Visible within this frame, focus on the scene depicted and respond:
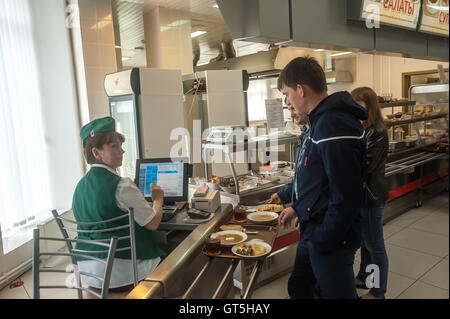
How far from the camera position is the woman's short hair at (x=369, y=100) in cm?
256

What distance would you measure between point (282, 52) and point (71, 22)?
2997mm

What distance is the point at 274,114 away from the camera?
9.96 ft

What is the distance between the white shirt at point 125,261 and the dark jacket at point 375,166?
1649 millimetres

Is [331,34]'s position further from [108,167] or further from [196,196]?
[108,167]

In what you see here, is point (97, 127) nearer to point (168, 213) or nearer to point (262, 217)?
point (168, 213)

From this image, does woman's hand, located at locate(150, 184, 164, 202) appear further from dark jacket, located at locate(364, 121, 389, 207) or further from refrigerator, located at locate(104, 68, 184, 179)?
refrigerator, located at locate(104, 68, 184, 179)

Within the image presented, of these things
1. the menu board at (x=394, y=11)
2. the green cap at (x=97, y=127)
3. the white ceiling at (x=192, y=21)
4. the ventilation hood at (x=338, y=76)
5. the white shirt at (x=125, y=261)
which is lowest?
the white shirt at (x=125, y=261)

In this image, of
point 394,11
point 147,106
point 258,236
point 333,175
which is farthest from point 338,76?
point 333,175

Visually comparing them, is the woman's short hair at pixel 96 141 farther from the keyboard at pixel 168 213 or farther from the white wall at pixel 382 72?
the white wall at pixel 382 72

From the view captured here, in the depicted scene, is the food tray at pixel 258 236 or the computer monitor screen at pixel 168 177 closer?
the food tray at pixel 258 236

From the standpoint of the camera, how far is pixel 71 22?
443 centimetres

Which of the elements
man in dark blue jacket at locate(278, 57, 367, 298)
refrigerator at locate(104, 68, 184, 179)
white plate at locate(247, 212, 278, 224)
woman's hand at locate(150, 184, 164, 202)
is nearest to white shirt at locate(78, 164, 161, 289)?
woman's hand at locate(150, 184, 164, 202)

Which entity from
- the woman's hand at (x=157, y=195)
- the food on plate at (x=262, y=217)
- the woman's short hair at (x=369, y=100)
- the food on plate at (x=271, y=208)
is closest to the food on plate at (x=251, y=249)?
the food on plate at (x=262, y=217)

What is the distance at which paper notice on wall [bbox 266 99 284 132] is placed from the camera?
3.01 meters
